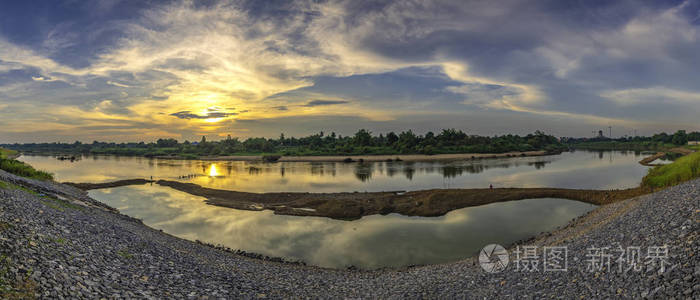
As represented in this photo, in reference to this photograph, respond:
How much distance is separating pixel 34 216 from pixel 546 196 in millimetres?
46348

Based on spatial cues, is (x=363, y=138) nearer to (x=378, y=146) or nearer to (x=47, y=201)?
(x=378, y=146)

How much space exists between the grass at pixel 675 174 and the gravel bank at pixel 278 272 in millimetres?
19670

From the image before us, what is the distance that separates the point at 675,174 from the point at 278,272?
42137 millimetres

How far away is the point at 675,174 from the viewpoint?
3166 cm

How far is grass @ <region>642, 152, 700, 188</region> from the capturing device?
94.6ft

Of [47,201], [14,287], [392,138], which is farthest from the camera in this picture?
[392,138]

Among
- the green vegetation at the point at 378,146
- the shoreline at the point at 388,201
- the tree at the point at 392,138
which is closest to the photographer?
the shoreline at the point at 388,201

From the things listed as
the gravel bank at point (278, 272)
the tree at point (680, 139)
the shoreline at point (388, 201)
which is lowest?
the shoreline at point (388, 201)

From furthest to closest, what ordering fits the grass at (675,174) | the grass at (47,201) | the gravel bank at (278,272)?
the grass at (675,174) < the grass at (47,201) < the gravel bank at (278,272)

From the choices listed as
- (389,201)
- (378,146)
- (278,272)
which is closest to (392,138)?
(378,146)

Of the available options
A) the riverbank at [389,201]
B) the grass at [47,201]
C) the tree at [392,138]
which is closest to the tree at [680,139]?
the tree at [392,138]

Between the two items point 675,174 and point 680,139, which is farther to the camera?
point 680,139

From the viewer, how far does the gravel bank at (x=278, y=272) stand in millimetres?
8023

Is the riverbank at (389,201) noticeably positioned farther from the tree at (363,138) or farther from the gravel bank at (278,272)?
the tree at (363,138)
